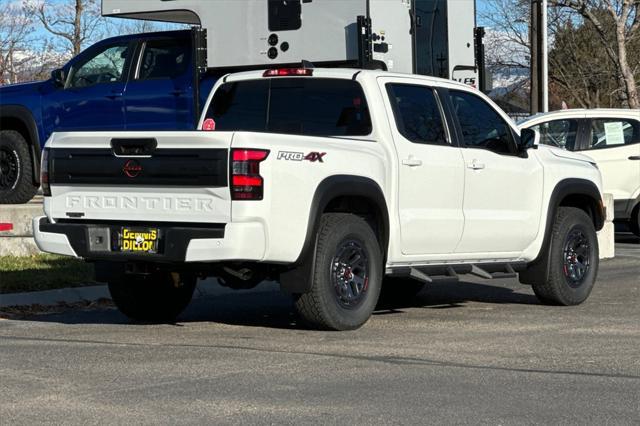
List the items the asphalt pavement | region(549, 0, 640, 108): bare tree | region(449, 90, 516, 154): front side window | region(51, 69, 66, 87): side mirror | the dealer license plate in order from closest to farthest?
the asphalt pavement, the dealer license plate, region(449, 90, 516, 154): front side window, region(51, 69, 66, 87): side mirror, region(549, 0, 640, 108): bare tree

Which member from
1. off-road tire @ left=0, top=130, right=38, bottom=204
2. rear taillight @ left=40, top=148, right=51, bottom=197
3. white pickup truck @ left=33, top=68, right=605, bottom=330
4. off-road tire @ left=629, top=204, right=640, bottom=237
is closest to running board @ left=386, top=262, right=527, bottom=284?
white pickup truck @ left=33, top=68, right=605, bottom=330

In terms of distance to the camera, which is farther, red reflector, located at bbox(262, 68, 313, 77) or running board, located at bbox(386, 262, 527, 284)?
red reflector, located at bbox(262, 68, 313, 77)

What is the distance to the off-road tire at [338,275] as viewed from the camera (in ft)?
30.1

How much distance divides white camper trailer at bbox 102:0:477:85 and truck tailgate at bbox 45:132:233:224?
17.3 ft

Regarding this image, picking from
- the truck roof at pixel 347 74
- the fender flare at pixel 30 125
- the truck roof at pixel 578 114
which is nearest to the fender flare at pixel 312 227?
the truck roof at pixel 347 74

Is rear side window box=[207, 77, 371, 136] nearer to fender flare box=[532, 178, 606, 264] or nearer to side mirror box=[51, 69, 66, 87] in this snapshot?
fender flare box=[532, 178, 606, 264]

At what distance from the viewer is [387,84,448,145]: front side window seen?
1011 cm

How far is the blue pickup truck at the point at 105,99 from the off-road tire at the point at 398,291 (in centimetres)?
406

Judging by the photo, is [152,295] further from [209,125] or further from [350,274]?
[350,274]

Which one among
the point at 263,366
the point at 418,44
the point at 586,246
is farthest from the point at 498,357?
the point at 418,44

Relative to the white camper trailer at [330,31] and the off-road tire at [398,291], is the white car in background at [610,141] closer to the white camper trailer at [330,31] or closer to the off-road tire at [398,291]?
the white camper trailer at [330,31]

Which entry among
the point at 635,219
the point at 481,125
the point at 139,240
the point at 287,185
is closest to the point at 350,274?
the point at 287,185

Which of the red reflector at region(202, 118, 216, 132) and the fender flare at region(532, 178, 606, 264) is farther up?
the red reflector at region(202, 118, 216, 132)

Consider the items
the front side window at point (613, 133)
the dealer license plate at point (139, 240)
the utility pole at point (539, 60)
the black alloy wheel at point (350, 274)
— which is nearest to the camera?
the dealer license plate at point (139, 240)
